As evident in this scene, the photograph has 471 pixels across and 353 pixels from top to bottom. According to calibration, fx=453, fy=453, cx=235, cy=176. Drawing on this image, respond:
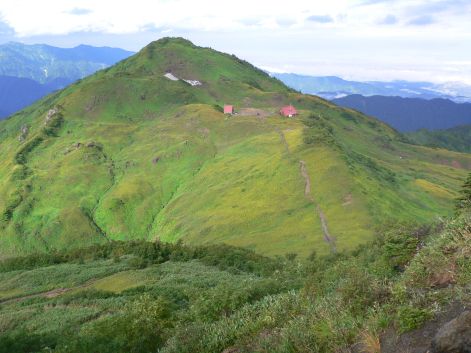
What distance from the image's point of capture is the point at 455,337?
12711 millimetres

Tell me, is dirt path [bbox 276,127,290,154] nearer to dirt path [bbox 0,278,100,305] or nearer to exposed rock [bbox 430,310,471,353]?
dirt path [bbox 0,278,100,305]

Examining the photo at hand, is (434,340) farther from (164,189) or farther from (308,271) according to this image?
(164,189)

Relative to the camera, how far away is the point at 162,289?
7475 centimetres

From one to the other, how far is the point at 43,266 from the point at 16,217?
6558cm

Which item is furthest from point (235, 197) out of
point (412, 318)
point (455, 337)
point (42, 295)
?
point (455, 337)

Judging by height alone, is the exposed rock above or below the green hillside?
above

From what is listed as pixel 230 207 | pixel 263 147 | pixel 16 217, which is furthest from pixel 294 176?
pixel 16 217

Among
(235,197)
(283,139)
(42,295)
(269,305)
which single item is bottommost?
(42,295)

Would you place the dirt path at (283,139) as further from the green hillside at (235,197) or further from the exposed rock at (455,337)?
the exposed rock at (455,337)

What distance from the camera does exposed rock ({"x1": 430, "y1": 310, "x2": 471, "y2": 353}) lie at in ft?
41.2

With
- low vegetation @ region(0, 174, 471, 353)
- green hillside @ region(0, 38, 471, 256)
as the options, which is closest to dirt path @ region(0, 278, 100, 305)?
low vegetation @ region(0, 174, 471, 353)

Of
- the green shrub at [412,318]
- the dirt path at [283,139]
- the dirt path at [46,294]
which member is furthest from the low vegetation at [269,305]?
the dirt path at [283,139]

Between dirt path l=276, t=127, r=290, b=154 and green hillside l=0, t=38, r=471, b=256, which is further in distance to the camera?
dirt path l=276, t=127, r=290, b=154

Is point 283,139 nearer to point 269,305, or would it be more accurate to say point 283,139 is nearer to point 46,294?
point 46,294
